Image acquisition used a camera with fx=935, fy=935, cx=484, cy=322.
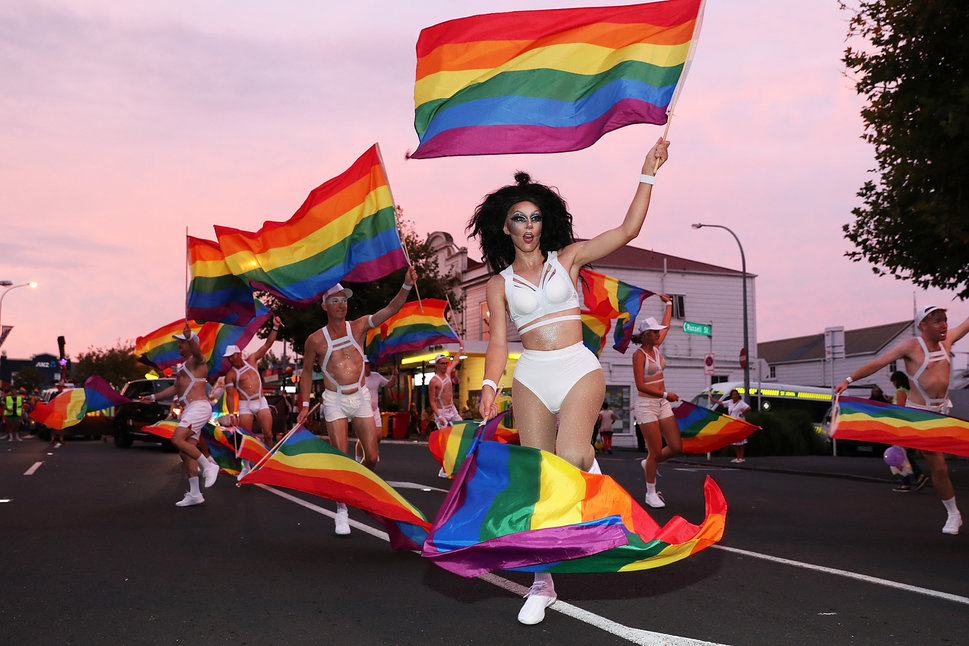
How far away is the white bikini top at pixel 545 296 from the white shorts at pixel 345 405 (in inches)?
155

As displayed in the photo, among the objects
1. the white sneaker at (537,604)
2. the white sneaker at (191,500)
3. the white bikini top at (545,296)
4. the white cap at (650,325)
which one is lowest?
the white sneaker at (191,500)

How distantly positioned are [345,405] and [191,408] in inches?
132

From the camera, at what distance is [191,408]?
11.2m

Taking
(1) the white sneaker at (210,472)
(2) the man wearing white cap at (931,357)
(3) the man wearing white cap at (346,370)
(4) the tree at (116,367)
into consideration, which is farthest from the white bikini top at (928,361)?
(4) the tree at (116,367)

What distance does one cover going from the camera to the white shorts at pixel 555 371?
4.94m

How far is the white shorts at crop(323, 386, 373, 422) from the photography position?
8695mm

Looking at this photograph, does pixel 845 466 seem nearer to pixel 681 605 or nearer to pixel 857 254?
pixel 857 254

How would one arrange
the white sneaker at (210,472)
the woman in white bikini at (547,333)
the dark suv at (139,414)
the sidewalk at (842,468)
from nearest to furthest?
the woman in white bikini at (547,333)
the white sneaker at (210,472)
the sidewalk at (842,468)
the dark suv at (139,414)

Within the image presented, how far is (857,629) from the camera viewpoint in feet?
15.1

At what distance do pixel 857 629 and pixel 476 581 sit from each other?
7.46ft

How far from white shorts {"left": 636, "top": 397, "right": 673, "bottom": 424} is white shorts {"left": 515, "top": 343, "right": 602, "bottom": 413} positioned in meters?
6.01

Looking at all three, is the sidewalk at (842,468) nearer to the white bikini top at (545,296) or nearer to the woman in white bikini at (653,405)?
the woman in white bikini at (653,405)

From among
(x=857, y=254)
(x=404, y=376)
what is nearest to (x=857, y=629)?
(x=857, y=254)

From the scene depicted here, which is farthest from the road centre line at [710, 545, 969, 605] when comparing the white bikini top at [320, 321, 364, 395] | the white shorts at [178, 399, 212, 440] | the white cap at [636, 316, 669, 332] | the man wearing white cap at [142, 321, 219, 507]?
the white shorts at [178, 399, 212, 440]
